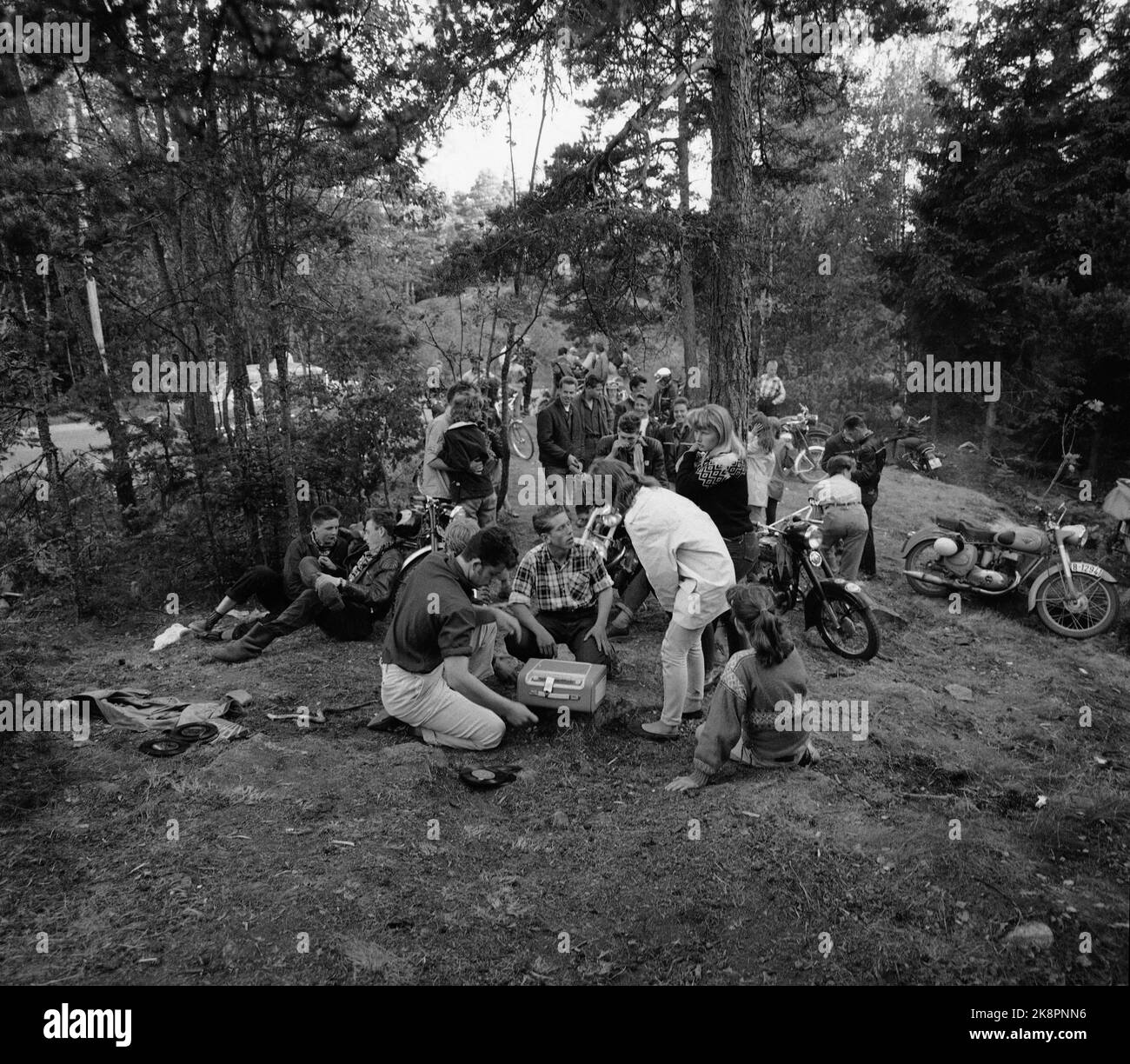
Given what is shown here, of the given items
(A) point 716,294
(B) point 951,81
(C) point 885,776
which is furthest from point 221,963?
(B) point 951,81

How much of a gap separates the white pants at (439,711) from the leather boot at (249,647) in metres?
2.26

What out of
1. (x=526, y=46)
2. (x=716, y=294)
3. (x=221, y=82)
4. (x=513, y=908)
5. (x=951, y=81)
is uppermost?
(x=951, y=81)

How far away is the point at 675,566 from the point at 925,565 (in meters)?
4.97

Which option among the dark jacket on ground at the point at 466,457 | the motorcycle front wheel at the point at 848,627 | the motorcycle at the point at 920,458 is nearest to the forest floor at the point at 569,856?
the motorcycle front wheel at the point at 848,627

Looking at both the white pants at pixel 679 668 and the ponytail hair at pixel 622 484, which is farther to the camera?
the ponytail hair at pixel 622 484

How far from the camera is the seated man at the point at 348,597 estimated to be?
6.75 meters

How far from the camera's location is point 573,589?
5.76 metres

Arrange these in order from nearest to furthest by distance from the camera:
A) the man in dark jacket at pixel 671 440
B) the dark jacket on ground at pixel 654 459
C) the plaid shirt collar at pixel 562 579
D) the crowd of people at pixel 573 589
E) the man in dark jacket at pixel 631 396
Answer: the crowd of people at pixel 573 589
the plaid shirt collar at pixel 562 579
the dark jacket on ground at pixel 654 459
the man in dark jacket at pixel 671 440
the man in dark jacket at pixel 631 396

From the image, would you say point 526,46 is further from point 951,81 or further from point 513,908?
point 951,81

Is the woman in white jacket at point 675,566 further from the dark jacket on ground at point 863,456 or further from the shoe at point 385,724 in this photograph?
the dark jacket on ground at point 863,456

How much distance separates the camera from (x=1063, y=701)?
609 centimetres

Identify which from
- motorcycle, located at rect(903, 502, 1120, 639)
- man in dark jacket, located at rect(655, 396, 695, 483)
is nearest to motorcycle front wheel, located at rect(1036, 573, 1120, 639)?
motorcycle, located at rect(903, 502, 1120, 639)

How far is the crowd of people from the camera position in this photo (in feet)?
14.5

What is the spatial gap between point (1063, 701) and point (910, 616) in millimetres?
1961
